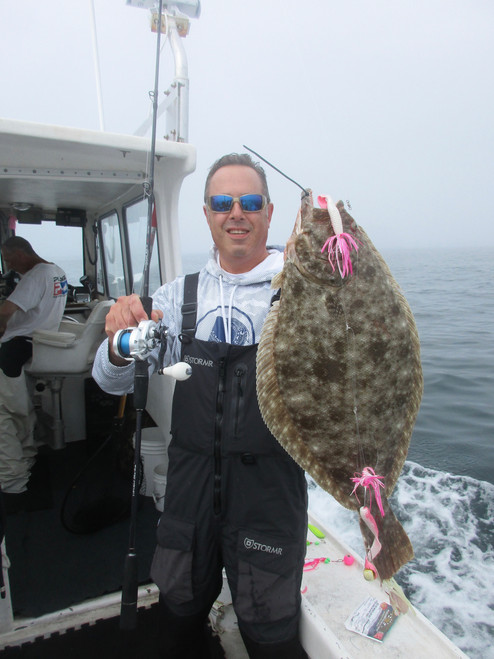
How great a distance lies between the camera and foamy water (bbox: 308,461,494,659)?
343cm

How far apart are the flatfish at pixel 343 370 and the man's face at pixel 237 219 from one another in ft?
0.89

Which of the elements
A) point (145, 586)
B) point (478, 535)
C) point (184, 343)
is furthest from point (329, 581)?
point (478, 535)

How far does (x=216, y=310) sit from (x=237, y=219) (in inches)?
16.4

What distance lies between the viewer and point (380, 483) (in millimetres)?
1572

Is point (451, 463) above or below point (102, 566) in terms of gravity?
below

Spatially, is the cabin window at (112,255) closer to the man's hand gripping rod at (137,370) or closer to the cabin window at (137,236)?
the cabin window at (137,236)

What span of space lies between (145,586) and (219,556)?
49.5 inches

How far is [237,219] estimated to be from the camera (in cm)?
188

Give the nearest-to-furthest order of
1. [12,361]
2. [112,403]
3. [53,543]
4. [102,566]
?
[102,566] → [53,543] → [12,361] → [112,403]

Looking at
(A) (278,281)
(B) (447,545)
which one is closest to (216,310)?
(A) (278,281)

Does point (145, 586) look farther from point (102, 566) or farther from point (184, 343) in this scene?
point (184, 343)

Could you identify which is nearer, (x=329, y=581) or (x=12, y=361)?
(x=329, y=581)

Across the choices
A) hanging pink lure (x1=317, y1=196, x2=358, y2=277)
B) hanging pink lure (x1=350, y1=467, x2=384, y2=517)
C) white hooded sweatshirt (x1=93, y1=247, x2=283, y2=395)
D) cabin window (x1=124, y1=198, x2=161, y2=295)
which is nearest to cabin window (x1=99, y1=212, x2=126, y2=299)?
cabin window (x1=124, y1=198, x2=161, y2=295)

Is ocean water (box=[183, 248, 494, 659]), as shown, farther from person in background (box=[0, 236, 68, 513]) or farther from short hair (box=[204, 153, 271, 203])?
short hair (box=[204, 153, 271, 203])
